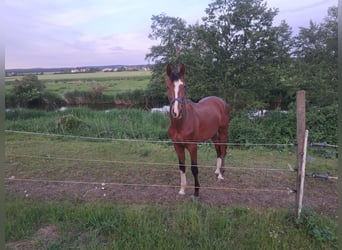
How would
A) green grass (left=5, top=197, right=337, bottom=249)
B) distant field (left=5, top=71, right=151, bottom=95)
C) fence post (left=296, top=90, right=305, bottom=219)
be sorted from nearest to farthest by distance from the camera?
green grass (left=5, top=197, right=337, bottom=249), fence post (left=296, top=90, right=305, bottom=219), distant field (left=5, top=71, right=151, bottom=95)

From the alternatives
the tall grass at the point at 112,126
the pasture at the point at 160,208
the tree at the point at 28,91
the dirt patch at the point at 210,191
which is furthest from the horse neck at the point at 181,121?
the tree at the point at 28,91

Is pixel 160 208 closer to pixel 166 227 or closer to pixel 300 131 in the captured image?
pixel 166 227

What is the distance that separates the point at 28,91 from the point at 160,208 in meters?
18.5

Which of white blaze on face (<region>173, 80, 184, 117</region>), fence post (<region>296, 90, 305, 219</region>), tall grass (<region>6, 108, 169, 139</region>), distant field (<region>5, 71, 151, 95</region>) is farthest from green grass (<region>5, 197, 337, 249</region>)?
distant field (<region>5, 71, 151, 95</region>)

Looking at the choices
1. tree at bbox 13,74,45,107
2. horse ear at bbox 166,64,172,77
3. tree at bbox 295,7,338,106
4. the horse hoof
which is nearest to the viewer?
horse ear at bbox 166,64,172,77

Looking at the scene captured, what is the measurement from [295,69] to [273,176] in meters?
6.38

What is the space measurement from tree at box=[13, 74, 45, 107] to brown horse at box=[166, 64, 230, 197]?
16965mm

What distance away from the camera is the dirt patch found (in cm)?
314

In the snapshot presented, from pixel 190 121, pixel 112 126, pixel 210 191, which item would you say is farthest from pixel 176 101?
pixel 112 126

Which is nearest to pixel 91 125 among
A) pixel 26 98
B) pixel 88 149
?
pixel 88 149

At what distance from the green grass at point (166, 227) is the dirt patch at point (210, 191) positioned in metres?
0.29

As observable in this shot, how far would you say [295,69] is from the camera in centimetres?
888

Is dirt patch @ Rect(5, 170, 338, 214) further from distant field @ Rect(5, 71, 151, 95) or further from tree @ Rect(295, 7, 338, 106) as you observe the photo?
distant field @ Rect(5, 71, 151, 95)

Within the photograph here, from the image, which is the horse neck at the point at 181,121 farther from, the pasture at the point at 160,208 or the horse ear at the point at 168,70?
the pasture at the point at 160,208
